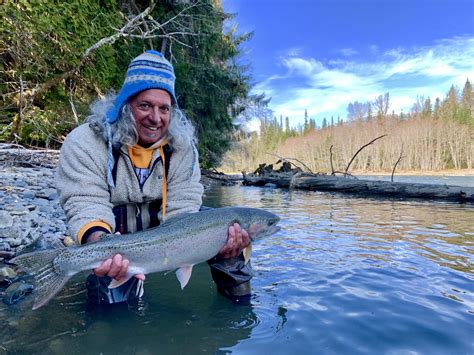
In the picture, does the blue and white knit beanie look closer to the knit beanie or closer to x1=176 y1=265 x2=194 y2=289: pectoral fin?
the knit beanie

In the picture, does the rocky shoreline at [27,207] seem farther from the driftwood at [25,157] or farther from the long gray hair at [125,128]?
the long gray hair at [125,128]

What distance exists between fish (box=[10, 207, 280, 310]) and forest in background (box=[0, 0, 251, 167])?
6.23m

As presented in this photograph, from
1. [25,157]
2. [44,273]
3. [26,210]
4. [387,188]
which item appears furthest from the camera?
[387,188]

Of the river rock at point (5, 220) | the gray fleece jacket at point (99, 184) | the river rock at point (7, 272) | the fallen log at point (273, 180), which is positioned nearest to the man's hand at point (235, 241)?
the gray fleece jacket at point (99, 184)

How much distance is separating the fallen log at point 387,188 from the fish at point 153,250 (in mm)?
10361

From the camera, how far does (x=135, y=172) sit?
302cm

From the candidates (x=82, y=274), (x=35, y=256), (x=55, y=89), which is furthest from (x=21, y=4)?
(x=35, y=256)

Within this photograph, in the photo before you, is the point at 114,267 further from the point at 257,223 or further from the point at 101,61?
the point at 101,61

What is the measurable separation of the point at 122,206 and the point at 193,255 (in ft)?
2.85

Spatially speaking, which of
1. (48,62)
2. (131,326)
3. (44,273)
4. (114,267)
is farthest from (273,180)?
(44,273)

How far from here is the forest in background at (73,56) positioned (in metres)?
8.62

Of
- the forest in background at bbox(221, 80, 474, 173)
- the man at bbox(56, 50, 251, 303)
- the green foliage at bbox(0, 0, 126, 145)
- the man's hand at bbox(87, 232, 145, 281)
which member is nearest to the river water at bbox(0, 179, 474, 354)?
the man at bbox(56, 50, 251, 303)

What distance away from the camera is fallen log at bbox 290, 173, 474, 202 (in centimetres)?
1100

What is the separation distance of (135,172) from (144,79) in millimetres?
777
